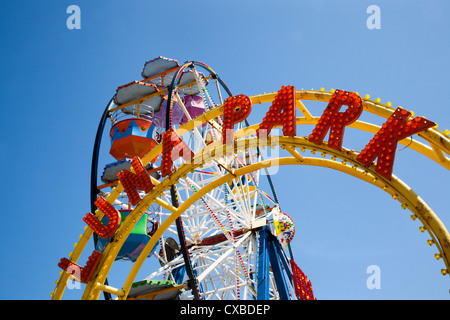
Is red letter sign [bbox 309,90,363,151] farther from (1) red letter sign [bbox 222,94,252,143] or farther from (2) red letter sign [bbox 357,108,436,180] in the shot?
(1) red letter sign [bbox 222,94,252,143]

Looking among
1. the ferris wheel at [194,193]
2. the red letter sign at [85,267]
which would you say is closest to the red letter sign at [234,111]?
the ferris wheel at [194,193]

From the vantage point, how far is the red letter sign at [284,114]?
670cm

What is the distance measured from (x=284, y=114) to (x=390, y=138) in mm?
1716

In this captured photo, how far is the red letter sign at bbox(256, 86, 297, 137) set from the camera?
264 inches

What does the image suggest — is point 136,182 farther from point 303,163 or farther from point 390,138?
point 390,138

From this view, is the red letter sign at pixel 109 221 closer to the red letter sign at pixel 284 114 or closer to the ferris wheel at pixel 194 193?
the ferris wheel at pixel 194 193

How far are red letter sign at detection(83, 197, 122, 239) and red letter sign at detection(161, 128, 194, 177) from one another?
1.42 meters

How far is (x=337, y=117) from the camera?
20.6ft

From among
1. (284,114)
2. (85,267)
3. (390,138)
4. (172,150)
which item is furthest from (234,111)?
(85,267)

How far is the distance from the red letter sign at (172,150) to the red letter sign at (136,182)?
0.49m
